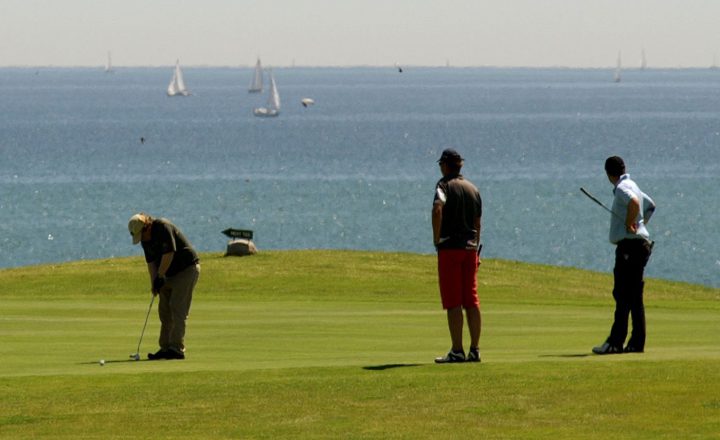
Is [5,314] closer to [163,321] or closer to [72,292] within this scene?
[163,321]

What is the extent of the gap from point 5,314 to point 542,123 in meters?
179

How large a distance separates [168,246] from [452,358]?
117 inches

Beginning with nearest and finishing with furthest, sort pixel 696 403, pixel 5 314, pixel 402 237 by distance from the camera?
pixel 696 403 → pixel 5 314 → pixel 402 237

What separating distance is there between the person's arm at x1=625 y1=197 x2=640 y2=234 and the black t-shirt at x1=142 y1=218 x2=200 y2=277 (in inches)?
155

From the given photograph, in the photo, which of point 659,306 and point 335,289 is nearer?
point 659,306

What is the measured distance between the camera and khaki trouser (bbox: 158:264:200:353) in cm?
1458

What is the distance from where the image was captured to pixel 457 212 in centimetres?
1353

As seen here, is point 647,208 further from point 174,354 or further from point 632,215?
point 174,354

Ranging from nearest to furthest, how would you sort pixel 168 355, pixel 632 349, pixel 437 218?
pixel 437 218, pixel 632 349, pixel 168 355

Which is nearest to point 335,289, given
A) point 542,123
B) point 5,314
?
point 5,314

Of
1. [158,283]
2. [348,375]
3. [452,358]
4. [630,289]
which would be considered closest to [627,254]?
[630,289]

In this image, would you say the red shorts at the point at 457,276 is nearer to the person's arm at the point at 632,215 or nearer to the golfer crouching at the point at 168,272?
the person's arm at the point at 632,215

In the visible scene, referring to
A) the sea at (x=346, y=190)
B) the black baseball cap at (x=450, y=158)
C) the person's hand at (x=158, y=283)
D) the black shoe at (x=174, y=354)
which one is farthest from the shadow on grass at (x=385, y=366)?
the sea at (x=346, y=190)

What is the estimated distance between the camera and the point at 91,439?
10.6m
